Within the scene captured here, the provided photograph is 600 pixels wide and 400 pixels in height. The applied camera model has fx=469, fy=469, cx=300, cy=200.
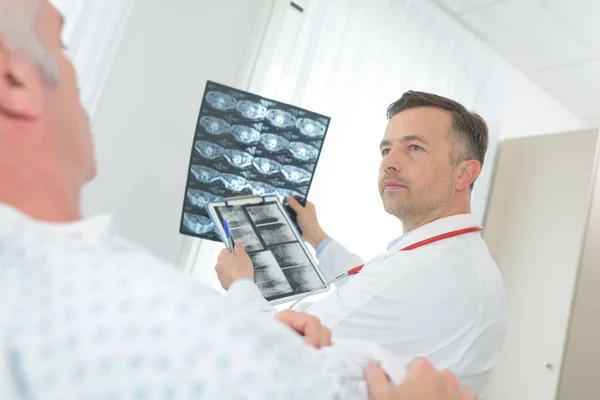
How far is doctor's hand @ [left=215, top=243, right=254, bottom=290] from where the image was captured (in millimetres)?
1189

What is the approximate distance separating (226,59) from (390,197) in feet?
2.75

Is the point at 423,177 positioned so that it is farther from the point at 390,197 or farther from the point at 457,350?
the point at 457,350

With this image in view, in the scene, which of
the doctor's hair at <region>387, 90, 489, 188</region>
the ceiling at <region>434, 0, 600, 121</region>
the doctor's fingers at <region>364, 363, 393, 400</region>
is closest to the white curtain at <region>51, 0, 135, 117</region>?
the doctor's hair at <region>387, 90, 489, 188</region>

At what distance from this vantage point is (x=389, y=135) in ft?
5.00

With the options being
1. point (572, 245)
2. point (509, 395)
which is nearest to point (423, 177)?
point (572, 245)

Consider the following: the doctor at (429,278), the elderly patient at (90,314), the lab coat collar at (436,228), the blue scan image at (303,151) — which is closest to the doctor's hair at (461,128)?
the doctor at (429,278)

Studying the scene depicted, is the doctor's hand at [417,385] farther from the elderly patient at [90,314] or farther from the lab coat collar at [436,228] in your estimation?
the lab coat collar at [436,228]

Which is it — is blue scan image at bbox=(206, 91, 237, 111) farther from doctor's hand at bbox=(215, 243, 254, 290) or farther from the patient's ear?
the patient's ear

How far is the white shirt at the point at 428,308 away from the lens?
104 centimetres

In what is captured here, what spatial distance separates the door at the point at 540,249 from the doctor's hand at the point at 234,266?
182 centimetres

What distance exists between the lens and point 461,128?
4.83 feet

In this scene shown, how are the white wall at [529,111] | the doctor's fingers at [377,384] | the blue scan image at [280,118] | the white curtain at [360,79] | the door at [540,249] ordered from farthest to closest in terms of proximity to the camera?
the white wall at [529,111] < the door at [540,249] < the white curtain at [360,79] < the blue scan image at [280,118] < the doctor's fingers at [377,384]

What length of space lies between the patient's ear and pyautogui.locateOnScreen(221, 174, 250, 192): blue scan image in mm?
907

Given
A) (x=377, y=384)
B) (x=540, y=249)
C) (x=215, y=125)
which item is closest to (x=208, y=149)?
(x=215, y=125)
